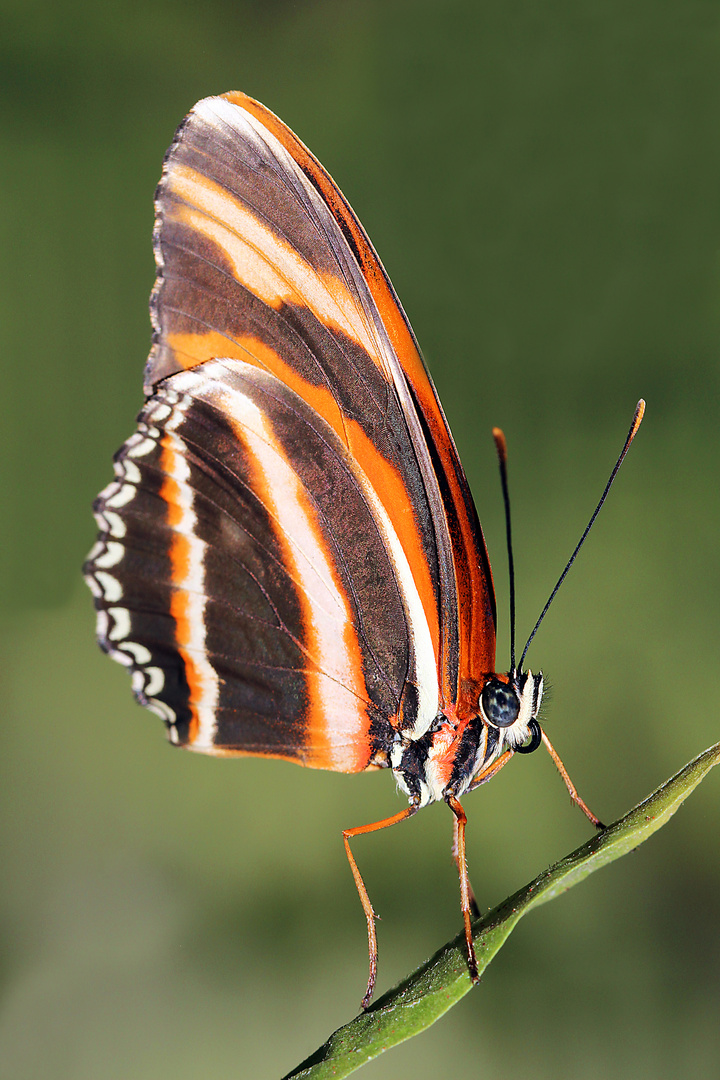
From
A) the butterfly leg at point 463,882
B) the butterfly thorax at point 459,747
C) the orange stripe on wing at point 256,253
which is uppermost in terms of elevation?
the orange stripe on wing at point 256,253

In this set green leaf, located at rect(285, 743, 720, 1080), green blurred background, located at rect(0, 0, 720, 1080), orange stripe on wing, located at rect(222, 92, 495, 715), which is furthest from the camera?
green blurred background, located at rect(0, 0, 720, 1080)

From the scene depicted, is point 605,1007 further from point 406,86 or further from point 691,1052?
point 406,86

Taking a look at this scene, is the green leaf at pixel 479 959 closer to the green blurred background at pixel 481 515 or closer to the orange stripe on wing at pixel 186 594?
the orange stripe on wing at pixel 186 594

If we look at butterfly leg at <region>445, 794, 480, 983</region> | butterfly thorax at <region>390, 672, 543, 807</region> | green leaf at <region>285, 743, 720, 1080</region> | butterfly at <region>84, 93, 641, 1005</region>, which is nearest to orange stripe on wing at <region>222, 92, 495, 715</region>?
butterfly at <region>84, 93, 641, 1005</region>

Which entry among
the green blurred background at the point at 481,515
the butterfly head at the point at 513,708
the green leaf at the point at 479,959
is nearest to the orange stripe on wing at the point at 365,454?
the butterfly head at the point at 513,708

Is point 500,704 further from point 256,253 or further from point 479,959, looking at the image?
point 256,253

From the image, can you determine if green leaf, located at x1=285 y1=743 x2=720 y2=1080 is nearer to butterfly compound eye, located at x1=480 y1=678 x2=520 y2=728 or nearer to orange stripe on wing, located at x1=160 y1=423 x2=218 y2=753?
butterfly compound eye, located at x1=480 y1=678 x2=520 y2=728

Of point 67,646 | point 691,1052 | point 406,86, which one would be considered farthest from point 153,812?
point 406,86
